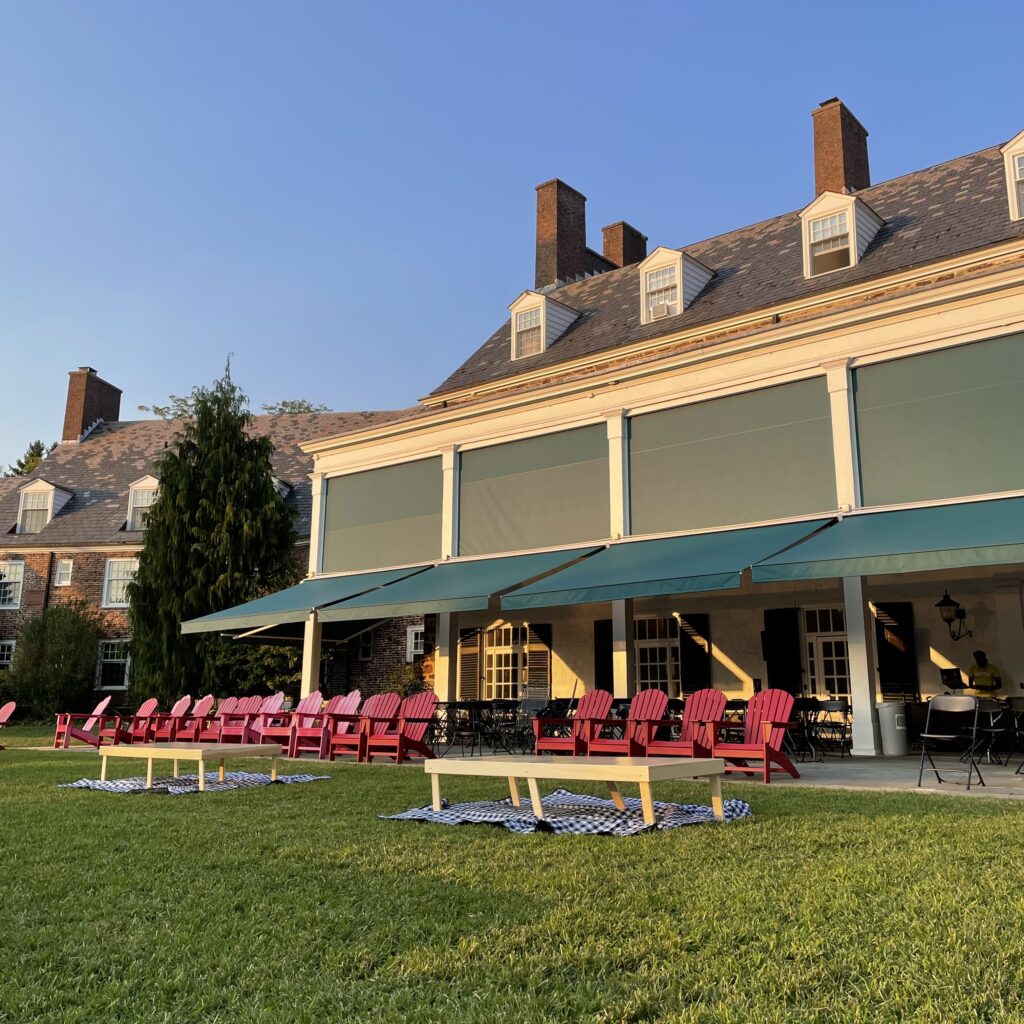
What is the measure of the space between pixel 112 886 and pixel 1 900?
18.7 inches

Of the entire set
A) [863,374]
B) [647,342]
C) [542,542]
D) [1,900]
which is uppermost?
[647,342]

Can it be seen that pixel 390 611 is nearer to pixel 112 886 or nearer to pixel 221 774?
pixel 221 774

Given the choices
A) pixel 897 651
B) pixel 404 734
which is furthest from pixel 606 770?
pixel 897 651

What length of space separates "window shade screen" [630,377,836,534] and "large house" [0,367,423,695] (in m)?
13.0

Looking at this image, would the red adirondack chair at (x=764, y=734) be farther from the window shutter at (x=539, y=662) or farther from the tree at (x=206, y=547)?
the tree at (x=206, y=547)

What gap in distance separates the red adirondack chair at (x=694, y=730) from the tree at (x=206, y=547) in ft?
45.6

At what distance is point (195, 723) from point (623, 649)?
677 centimetres

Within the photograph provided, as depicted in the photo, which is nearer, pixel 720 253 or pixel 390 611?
pixel 390 611

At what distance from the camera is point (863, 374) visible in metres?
13.4

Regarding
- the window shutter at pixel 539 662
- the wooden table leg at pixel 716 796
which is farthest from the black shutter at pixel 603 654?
the wooden table leg at pixel 716 796

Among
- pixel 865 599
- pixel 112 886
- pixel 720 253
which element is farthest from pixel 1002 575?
pixel 112 886

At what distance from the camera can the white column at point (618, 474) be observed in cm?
1535

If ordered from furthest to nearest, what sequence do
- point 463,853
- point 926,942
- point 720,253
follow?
point 720,253
point 463,853
point 926,942

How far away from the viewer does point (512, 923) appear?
148 inches
